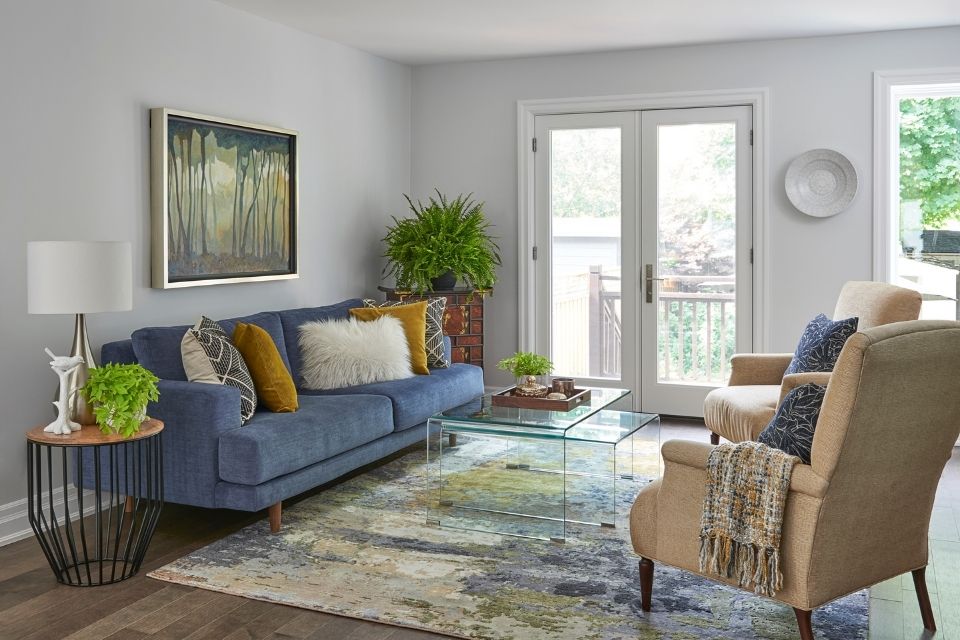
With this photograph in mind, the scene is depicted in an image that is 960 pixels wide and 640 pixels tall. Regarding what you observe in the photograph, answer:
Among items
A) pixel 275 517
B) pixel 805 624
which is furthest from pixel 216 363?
pixel 805 624

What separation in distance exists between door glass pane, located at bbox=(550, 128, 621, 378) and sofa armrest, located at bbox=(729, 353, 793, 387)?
1447 mm

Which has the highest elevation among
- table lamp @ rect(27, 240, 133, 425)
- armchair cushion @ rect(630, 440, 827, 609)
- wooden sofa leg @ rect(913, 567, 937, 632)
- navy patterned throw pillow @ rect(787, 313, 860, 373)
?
table lamp @ rect(27, 240, 133, 425)

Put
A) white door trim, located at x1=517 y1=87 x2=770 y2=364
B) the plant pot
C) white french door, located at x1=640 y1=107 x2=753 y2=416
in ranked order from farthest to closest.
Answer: the plant pot
white french door, located at x1=640 y1=107 x2=753 y2=416
white door trim, located at x1=517 y1=87 x2=770 y2=364

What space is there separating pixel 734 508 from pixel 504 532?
139 centimetres

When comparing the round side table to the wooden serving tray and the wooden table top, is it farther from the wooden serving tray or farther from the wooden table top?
the wooden serving tray

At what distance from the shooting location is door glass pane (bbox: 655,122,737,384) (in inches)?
239

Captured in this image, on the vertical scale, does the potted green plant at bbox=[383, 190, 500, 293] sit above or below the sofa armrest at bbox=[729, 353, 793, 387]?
above

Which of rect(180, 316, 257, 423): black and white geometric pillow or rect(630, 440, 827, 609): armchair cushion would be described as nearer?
rect(630, 440, 827, 609): armchair cushion

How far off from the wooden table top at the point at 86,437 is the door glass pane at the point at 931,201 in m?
4.69

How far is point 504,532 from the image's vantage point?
150 inches

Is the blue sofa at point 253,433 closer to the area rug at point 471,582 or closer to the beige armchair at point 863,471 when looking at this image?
the area rug at point 471,582

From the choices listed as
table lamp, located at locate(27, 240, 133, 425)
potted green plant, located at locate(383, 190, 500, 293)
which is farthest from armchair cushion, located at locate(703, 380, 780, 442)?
table lamp, located at locate(27, 240, 133, 425)

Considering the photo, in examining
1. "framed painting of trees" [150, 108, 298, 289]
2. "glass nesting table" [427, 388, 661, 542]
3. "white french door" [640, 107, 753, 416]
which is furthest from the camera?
"white french door" [640, 107, 753, 416]

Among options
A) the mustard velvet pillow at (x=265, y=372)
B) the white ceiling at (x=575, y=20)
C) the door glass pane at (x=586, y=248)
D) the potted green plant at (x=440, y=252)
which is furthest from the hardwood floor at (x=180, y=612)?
the door glass pane at (x=586, y=248)
